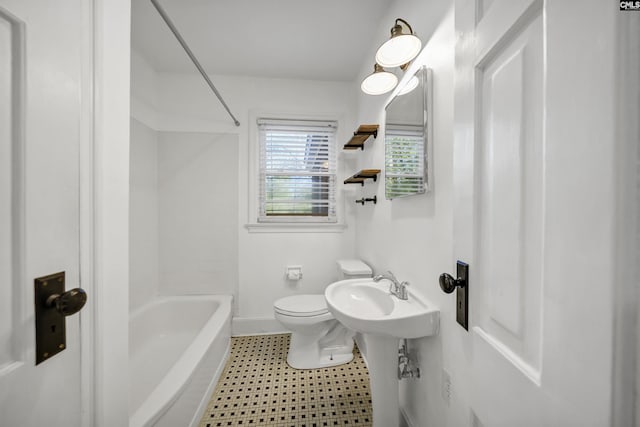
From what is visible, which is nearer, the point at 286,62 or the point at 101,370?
the point at 101,370

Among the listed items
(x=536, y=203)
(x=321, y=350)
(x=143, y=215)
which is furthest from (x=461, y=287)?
(x=143, y=215)

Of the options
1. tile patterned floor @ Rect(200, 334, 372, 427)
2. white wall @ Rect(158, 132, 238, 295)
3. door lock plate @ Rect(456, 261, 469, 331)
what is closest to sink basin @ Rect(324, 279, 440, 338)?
door lock plate @ Rect(456, 261, 469, 331)

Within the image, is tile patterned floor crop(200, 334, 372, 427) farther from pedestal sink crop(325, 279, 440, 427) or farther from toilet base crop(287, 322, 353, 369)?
pedestal sink crop(325, 279, 440, 427)

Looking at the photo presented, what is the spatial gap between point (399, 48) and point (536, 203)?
1.02 metres

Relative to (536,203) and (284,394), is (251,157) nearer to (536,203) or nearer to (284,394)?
(284,394)

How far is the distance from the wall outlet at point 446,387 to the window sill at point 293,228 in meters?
1.54

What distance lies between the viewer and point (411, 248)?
126cm

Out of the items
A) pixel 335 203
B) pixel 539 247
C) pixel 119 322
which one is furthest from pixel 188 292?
pixel 539 247

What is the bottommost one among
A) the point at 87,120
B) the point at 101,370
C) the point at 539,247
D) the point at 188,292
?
the point at 188,292

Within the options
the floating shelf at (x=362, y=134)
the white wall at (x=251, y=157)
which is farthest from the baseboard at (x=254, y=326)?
the floating shelf at (x=362, y=134)

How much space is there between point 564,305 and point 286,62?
93.9 inches

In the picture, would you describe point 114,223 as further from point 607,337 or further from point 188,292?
point 188,292

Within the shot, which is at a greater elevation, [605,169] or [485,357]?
[605,169]

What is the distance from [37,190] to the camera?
1.54 ft
